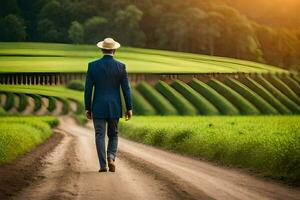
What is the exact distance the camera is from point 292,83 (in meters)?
50.5

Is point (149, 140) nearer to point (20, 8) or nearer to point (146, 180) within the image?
point (146, 180)

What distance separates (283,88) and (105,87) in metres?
37.3

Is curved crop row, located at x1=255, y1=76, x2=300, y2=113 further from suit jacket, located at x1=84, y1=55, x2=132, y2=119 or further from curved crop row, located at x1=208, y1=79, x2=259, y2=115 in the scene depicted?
suit jacket, located at x1=84, y1=55, x2=132, y2=119

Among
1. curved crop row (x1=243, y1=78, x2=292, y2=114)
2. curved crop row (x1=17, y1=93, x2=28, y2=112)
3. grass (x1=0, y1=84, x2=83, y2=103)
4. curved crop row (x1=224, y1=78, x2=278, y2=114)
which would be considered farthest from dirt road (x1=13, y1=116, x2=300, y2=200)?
grass (x1=0, y1=84, x2=83, y2=103)

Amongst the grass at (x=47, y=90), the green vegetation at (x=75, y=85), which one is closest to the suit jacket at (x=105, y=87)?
the grass at (x=47, y=90)

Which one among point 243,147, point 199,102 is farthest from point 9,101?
point 243,147

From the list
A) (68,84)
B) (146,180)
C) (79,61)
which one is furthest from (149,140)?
(79,61)

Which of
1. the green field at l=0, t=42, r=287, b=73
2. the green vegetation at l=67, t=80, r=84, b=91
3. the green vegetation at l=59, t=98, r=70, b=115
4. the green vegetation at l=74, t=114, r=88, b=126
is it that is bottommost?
the green vegetation at l=74, t=114, r=88, b=126

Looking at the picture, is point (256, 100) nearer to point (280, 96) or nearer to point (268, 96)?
point (268, 96)

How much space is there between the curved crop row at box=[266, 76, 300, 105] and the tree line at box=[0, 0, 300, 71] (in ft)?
28.2

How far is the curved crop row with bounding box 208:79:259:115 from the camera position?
44719mm

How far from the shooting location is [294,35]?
68.3 m

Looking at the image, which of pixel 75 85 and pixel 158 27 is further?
pixel 158 27

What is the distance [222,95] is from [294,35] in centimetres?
2593
